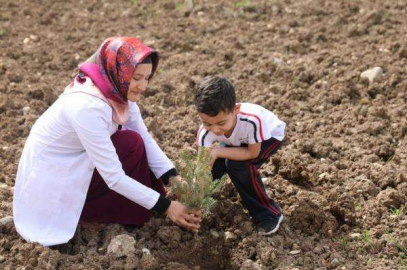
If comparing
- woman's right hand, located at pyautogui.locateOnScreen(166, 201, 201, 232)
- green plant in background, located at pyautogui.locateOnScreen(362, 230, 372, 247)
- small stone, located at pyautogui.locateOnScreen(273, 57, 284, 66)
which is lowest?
small stone, located at pyautogui.locateOnScreen(273, 57, 284, 66)

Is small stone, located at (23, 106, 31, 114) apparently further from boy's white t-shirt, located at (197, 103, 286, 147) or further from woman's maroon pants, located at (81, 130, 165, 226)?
boy's white t-shirt, located at (197, 103, 286, 147)

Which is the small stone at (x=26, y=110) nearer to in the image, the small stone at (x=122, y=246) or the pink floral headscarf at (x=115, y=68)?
the pink floral headscarf at (x=115, y=68)

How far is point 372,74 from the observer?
545cm

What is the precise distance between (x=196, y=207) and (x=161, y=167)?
44cm

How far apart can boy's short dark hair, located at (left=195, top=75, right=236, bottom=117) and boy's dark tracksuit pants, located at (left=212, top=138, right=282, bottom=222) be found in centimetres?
44

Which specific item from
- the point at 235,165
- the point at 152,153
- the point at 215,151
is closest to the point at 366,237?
the point at 235,165

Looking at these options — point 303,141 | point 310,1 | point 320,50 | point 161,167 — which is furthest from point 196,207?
point 310,1

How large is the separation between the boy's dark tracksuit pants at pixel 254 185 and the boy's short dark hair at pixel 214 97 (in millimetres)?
442

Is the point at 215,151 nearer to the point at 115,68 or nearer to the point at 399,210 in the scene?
the point at 115,68

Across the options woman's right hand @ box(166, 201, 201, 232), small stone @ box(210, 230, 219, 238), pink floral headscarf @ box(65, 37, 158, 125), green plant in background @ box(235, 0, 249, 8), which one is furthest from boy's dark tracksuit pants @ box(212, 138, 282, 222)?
green plant in background @ box(235, 0, 249, 8)

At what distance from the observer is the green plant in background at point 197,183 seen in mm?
3582

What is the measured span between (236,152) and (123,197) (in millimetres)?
700

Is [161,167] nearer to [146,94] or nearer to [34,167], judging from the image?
[34,167]

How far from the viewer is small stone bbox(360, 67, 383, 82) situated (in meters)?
5.43
